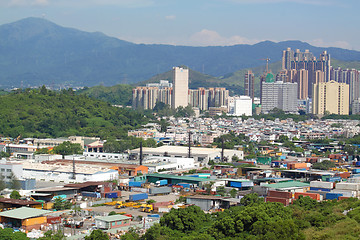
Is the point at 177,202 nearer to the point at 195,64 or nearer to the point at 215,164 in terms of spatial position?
the point at 215,164

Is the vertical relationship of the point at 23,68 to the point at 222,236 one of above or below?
above

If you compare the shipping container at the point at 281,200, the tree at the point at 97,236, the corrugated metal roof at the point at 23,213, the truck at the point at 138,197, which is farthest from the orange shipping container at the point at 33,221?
the shipping container at the point at 281,200

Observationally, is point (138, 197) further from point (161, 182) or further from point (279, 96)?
point (279, 96)

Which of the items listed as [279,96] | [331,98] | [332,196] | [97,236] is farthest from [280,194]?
[279,96]

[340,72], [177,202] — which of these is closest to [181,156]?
[177,202]

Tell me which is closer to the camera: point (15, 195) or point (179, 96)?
point (15, 195)

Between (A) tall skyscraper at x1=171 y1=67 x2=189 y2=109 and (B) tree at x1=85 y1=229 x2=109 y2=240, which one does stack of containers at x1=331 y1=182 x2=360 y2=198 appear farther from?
(A) tall skyscraper at x1=171 y1=67 x2=189 y2=109

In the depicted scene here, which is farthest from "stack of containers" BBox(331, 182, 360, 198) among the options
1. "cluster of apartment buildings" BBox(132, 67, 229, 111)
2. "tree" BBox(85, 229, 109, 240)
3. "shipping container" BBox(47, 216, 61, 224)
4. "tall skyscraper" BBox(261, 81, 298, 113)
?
"tall skyscraper" BBox(261, 81, 298, 113)
